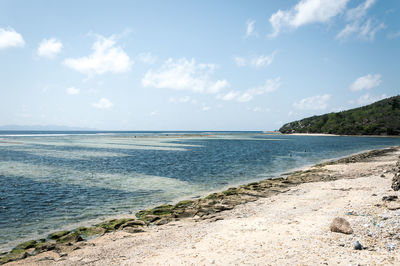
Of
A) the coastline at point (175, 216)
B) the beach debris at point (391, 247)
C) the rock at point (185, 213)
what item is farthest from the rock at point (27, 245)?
the beach debris at point (391, 247)

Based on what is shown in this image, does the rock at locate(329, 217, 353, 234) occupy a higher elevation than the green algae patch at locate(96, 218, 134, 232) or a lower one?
higher

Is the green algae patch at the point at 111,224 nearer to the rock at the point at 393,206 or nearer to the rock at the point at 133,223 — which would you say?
the rock at the point at 133,223

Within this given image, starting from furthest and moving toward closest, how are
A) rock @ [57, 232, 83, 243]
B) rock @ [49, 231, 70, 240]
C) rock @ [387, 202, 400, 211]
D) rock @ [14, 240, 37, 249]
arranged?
1. rock @ [49, 231, 70, 240]
2. rock @ [57, 232, 83, 243]
3. rock @ [387, 202, 400, 211]
4. rock @ [14, 240, 37, 249]

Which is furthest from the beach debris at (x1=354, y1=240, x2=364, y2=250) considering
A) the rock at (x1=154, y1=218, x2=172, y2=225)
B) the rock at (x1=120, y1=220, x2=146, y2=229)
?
the rock at (x1=120, y1=220, x2=146, y2=229)

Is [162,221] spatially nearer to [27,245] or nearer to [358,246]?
[27,245]

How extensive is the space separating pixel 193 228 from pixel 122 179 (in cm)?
1826

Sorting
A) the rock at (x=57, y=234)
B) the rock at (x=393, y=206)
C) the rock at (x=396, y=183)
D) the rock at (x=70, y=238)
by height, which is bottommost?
the rock at (x=57, y=234)

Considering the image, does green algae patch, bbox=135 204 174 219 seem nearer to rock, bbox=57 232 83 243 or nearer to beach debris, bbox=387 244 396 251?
rock, bbox=57 232 83 243

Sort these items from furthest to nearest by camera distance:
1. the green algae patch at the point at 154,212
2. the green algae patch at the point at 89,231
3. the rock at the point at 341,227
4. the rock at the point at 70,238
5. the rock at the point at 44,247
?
the green algae patch at the point at 154,212 → the green algae patch at the point at 89,231 → the rock at the point at 70,238 → the rock at the point at 44,247 → the rock at the point at 341,227

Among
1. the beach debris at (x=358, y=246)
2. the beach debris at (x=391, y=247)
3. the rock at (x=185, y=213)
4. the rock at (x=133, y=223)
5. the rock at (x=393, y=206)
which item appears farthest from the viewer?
the rock at (x=185, y=213)

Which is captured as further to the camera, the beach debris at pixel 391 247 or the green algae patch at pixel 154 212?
the green algae patch at pixel 154 212

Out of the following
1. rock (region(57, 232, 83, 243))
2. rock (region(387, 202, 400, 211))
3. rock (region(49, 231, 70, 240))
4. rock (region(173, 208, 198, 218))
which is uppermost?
rock (region(387, 202, 400, 211))

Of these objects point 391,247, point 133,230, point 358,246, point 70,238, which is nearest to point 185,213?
point 133,230

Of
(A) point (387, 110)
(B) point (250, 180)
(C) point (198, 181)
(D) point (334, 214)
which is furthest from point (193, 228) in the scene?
(A) point (387, 110)
